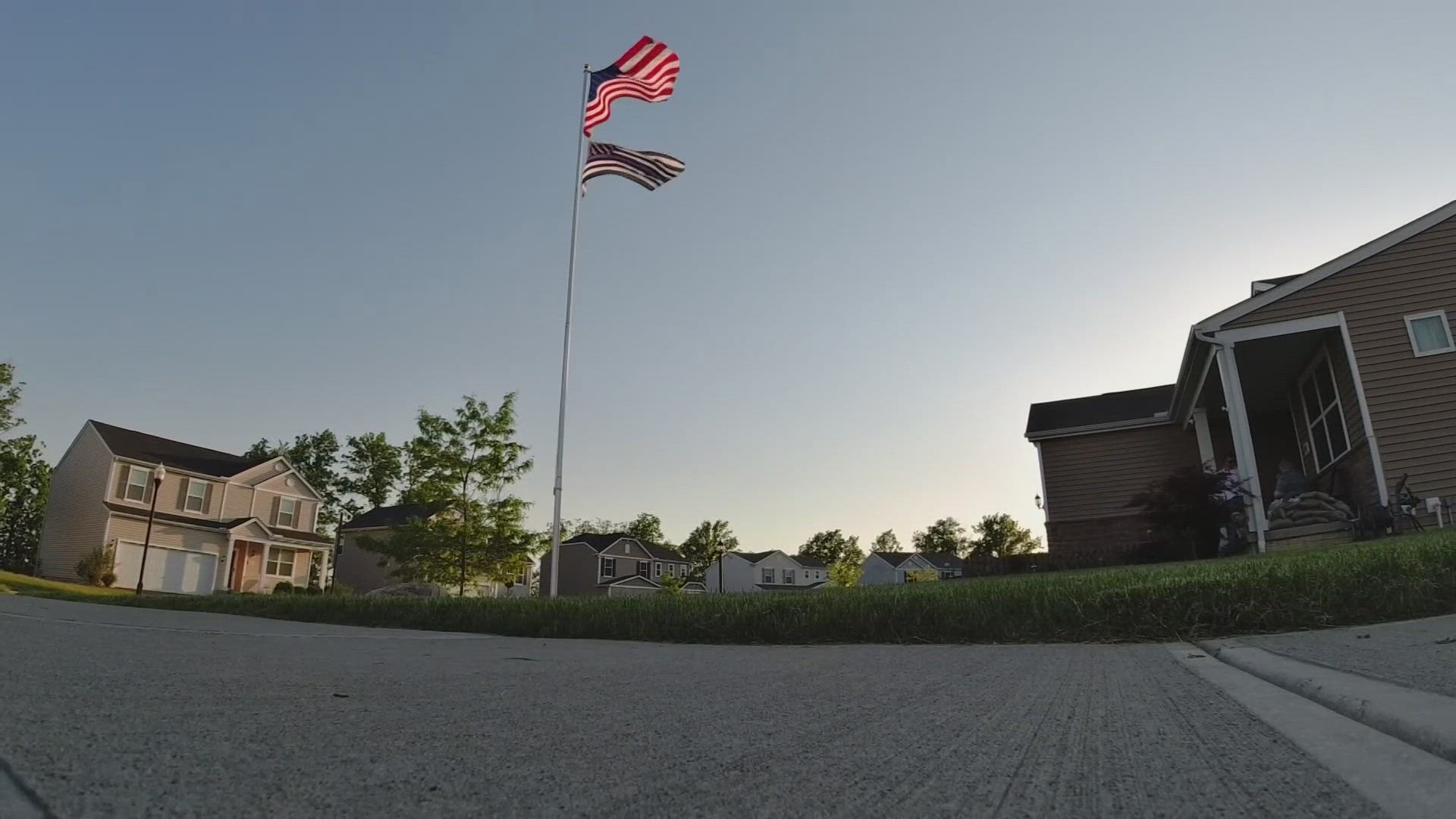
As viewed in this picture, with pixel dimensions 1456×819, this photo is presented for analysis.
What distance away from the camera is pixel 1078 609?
198 inches

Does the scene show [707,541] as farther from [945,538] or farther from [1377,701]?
[1377,701]

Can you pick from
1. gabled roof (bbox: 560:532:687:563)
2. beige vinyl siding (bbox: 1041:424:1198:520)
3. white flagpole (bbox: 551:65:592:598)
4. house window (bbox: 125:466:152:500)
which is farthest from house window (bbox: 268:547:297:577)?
beige vinyl siding (bbox: 1041:424:1198:520)

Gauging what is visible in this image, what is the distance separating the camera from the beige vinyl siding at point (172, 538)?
27594mm

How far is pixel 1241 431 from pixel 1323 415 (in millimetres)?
2505

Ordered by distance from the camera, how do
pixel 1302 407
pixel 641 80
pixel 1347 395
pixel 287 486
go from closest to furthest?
→ pixel 1347 395
pixel 1302 407
pixel 641 80
pixel 287 486

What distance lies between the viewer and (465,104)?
1409 centimetres

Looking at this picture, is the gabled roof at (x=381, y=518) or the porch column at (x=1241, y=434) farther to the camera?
the gabled roof at (x=381, y=518)

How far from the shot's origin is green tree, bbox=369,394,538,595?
22578 mm

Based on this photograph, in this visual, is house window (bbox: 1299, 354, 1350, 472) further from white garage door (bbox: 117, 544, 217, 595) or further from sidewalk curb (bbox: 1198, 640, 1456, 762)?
white garage door (bbox: 117, 544, 217, 595)

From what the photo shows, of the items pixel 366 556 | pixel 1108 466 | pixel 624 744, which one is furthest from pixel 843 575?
pixel 624 744

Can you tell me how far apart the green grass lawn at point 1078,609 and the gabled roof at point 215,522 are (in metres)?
28.5

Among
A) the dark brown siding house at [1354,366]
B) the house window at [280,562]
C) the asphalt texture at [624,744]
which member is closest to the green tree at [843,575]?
the house window at [280,562]

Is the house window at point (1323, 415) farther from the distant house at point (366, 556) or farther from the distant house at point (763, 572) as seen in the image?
the distant house at point (763, 572)

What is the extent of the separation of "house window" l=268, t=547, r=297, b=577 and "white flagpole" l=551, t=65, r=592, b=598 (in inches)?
945
